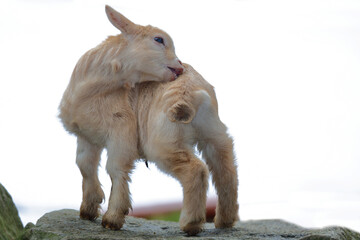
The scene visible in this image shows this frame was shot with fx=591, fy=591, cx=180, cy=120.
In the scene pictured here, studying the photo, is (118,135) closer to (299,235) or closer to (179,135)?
(179,135)

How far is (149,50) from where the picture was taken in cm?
670

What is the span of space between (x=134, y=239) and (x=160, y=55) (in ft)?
6.92

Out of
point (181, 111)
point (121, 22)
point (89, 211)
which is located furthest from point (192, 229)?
point (121, 22)

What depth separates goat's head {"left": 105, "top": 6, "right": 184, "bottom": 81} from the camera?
6.68 metres

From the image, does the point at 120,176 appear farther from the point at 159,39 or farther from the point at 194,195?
the point at 159,39

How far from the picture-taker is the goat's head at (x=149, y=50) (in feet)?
21.9

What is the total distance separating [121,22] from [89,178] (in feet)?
6.29

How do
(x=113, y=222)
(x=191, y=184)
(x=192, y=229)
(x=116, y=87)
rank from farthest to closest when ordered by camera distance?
(x=116, y=87) < (x=113, y=222) < (x=192, y=229) < (x=191, y=184)

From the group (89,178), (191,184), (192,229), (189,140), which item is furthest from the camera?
(89,178)

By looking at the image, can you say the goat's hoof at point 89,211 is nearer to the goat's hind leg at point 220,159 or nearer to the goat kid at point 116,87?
the goat kid at point 116,87

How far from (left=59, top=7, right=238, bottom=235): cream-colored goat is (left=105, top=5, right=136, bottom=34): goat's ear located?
1 cm

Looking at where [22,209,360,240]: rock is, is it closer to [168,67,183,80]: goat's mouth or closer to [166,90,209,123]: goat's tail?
[166,90,209,123]: goat's tail

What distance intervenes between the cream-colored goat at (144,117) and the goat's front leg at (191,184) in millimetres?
10

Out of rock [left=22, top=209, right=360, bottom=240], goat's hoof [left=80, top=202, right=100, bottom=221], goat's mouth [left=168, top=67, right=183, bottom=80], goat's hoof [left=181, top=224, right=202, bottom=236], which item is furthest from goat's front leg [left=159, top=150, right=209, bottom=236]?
goat's hoof [left=80, top=202, right=100, bottom=221]
